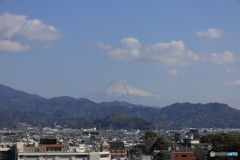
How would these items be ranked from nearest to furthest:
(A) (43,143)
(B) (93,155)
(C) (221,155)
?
(C) (221,155), (B) (93,155), (A) (43,143)

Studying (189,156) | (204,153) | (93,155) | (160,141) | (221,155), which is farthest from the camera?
(160,141)

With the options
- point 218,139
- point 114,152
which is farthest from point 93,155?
point 218,139

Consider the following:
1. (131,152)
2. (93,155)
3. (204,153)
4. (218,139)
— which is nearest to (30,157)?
(93,155)

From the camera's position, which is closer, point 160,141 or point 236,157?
point 236,157

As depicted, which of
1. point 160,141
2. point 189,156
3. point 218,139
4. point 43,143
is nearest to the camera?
point 189,156

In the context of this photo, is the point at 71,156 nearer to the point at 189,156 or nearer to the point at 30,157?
the point at 30,157

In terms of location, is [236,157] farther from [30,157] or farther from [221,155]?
[30,157]

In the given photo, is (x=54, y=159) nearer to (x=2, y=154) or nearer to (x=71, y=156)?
(x=71, y=156)

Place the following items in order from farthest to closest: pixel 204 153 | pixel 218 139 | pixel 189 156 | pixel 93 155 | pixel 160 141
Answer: pixel 218 139
pixel 160 141
pixel 204 153
pixel 189 156
pixel 93 155

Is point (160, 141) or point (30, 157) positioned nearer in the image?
point (30, 157)
